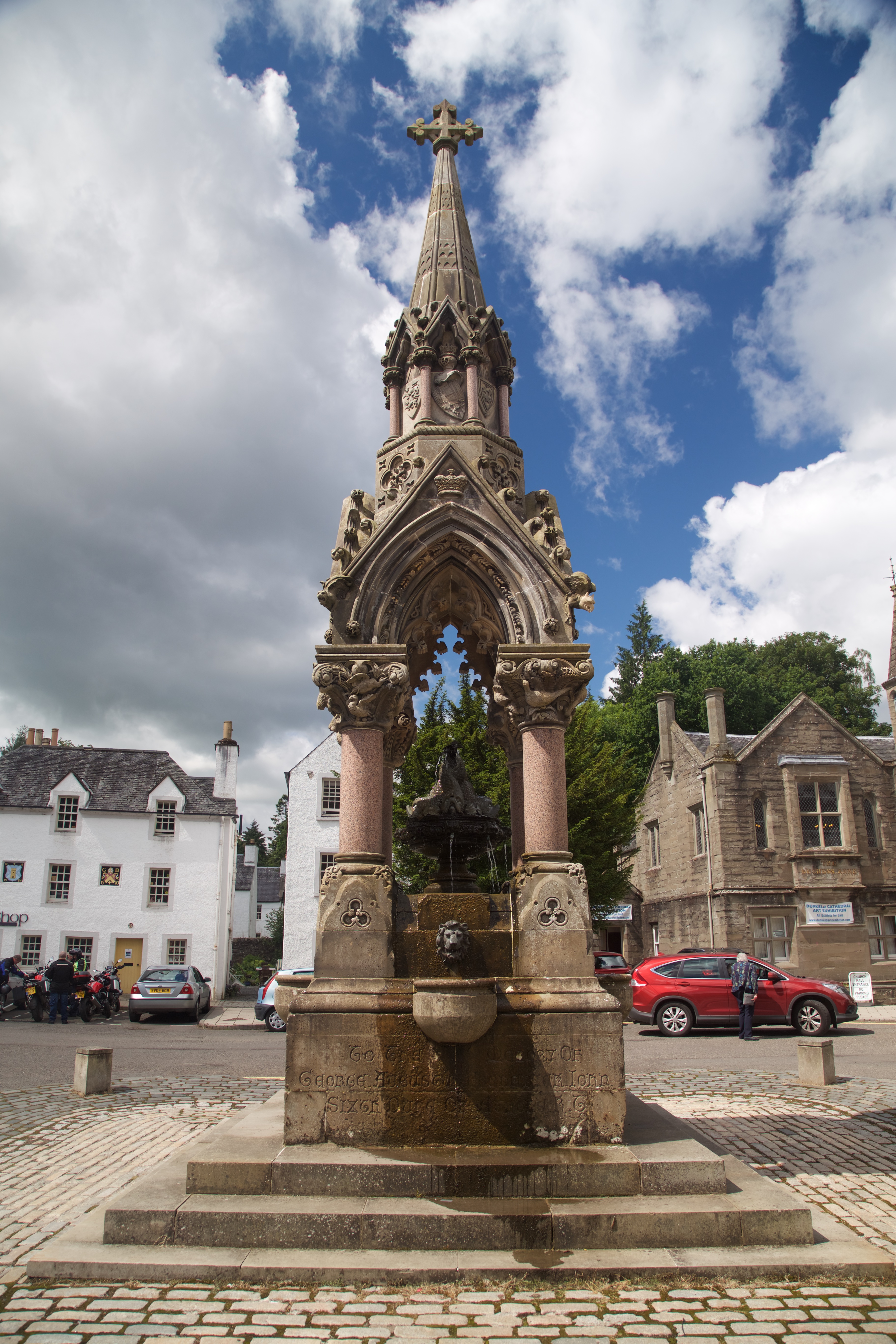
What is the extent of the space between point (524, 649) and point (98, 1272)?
4.91 meters

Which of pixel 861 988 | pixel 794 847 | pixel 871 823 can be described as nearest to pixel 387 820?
pixel 861 988

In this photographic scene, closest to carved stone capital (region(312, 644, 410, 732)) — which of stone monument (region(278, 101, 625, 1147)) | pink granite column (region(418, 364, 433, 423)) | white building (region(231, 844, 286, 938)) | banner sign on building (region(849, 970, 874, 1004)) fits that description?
stone monument (region(278, 101, 625, 1147))

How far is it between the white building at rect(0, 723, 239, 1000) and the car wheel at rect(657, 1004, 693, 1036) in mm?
17189

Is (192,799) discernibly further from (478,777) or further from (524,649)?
Result: (524,649)

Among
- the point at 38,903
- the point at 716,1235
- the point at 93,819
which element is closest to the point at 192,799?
the point at 93,819

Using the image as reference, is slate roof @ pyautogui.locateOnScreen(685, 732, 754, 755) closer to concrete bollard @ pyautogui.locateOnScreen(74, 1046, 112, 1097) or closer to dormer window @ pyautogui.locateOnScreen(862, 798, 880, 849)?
dormer window @ pyautogui.locateOnScreen(862, 798, 880, 849)

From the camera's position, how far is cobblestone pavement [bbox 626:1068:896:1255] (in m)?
6.06

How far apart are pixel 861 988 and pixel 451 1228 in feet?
75.5

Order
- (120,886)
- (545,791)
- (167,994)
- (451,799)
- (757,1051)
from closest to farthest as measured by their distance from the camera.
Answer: (545,791)
(451,799)
(757,1051)
(167,994)
(120,886)

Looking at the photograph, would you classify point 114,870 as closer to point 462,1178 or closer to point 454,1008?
point 454,1008

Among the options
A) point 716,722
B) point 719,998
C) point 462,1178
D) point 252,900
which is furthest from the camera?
point 252,900

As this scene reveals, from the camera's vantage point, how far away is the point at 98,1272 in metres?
4.59

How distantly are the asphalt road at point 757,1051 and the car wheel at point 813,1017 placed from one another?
0.31 metres

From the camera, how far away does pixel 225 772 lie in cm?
3353
